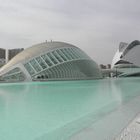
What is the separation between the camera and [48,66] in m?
26.9

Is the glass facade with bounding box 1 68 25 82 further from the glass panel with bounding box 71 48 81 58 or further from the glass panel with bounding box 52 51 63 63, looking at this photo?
the glass panel with bounding box 71 48 81 58

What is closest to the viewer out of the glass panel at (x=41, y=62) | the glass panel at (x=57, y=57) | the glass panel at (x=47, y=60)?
the glass panel at (x=41, y=62)

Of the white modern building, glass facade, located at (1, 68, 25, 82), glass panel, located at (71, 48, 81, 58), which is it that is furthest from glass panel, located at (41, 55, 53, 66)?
the white modern building

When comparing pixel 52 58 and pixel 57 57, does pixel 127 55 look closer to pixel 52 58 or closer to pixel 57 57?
pixel 57 57

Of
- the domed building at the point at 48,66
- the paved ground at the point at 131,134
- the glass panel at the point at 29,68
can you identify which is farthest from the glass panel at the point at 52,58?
the paved ground at the point at 131,134

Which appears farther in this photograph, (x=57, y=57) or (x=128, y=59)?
(x=128, y=59)

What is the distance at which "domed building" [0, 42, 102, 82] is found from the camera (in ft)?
88.8

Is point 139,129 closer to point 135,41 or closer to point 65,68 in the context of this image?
point 65,68

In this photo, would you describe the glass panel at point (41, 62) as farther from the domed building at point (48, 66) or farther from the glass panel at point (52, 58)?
the glass panel at point (52, 58)

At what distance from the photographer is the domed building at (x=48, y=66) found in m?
27.1

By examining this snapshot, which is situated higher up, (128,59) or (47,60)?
(128,59)

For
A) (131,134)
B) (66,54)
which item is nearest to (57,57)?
(66,54)

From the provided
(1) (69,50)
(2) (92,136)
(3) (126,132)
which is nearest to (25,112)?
(2) (92,136)

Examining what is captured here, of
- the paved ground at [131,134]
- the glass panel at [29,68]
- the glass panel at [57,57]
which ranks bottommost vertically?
the paved ground at [131,134]
